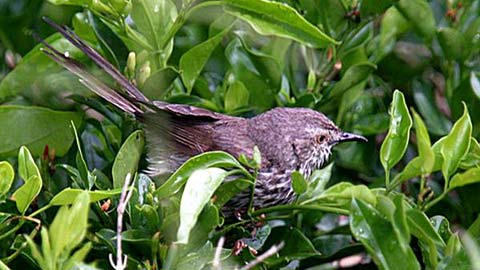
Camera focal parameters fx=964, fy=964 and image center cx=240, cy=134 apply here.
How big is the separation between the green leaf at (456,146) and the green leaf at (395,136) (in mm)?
151

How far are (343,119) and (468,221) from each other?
2.48 ft

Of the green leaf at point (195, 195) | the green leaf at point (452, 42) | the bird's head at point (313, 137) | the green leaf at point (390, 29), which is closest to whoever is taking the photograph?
the green leaf at point (195, 195)

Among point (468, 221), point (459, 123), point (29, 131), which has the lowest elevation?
point (468, 221)

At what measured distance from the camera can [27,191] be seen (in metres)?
3.03

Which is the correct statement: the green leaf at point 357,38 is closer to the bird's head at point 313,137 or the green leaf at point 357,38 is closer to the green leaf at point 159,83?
the bird's head at point 313,137

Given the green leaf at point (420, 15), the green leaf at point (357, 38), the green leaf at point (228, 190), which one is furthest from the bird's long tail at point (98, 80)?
the green leaf at point (420, 15)

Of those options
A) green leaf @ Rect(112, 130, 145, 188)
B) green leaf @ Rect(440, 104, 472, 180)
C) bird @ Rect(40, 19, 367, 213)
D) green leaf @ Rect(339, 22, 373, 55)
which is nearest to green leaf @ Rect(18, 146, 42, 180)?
green leaf @ Rect(112, 130, 145, 188)

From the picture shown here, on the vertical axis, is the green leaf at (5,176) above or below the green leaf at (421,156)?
below

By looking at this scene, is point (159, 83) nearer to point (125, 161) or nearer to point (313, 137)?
point (125, 161)

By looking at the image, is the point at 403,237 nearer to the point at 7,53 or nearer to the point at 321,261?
the point at 321,261

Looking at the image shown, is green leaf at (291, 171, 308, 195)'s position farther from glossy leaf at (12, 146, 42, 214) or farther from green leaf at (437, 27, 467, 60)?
green leaf at (437, 27, 467, 60)

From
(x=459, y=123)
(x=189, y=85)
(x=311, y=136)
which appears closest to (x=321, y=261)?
(x=311, y=136)

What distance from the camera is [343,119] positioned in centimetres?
464

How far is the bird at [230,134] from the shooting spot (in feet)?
12.8
